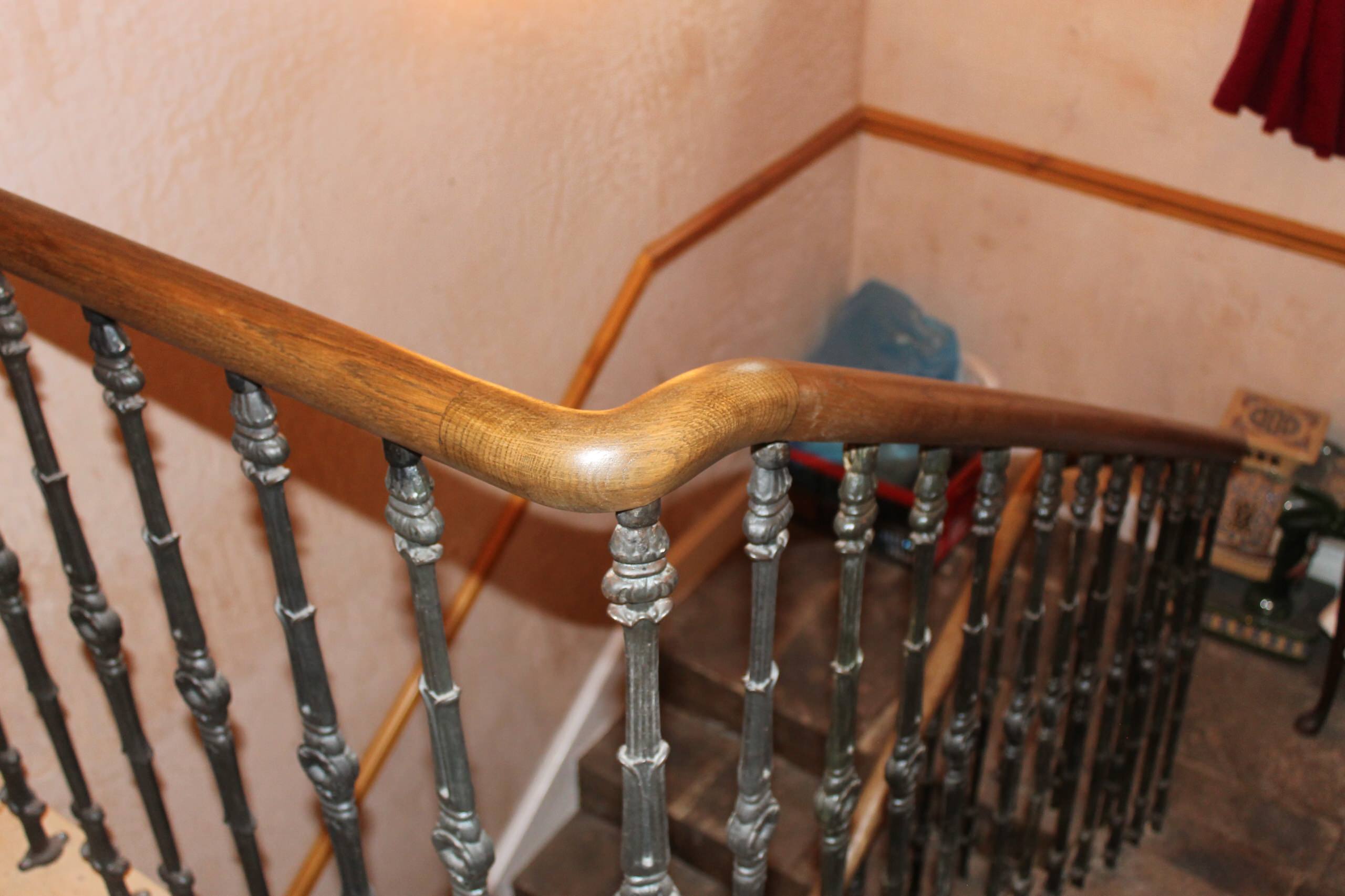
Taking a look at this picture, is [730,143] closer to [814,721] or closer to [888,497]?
[888,497]

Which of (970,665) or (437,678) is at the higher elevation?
(437,678)

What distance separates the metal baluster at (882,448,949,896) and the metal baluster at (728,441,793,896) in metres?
0.27

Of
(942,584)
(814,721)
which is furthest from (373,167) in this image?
(942,584)

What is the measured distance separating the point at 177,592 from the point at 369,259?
3.92 ft

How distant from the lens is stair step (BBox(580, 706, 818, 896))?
2926 mm

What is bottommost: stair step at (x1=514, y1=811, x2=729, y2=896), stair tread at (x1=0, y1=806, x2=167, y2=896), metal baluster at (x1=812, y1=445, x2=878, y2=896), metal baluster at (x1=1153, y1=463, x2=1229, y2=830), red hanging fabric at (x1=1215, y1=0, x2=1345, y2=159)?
stair step at (x1=514, y1=811, x2=729, y2=896)

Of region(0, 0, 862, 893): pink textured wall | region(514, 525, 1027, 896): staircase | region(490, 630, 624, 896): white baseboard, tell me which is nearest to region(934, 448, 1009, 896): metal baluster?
region(514, 525, 1027, 896): staircase

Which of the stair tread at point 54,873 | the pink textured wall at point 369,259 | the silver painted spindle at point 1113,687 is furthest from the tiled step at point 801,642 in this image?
the stair tread at point 54,873

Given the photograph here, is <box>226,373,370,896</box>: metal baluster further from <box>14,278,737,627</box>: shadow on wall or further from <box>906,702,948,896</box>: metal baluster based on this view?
<box>906,702,948,896</box>: metal baluster

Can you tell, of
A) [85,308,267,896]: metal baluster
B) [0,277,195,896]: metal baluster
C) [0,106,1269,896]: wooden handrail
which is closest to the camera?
[85,308,267,896]: metal baluster

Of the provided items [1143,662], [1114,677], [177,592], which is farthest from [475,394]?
[1143,662]

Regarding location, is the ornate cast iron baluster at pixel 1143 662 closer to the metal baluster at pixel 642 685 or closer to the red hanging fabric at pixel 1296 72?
the red hanging fabric at pixel 1296 72

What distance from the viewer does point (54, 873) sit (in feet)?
5.04

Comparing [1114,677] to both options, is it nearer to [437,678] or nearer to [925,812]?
[925,812]
